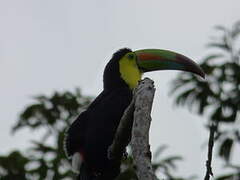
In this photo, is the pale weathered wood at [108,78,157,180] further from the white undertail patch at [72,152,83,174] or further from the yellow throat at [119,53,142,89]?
the yellow throat at [119,53,142,89]

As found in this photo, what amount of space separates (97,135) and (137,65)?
153 cm

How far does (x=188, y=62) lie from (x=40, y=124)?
5.22 meters

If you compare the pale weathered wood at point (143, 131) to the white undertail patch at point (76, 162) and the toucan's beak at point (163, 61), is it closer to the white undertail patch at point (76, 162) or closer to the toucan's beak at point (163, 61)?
the white undertail patch at point (76, 162)

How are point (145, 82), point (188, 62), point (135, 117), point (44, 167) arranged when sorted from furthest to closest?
point (44, 167), point (188, 62), point (145, 82), point (135, 117)

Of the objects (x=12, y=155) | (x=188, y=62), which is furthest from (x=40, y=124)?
(x=188, y=62)

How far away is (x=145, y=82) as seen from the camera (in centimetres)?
484

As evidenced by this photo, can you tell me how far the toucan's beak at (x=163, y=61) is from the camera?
7441mm

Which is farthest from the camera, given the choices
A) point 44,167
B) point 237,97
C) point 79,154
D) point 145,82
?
point 237,97

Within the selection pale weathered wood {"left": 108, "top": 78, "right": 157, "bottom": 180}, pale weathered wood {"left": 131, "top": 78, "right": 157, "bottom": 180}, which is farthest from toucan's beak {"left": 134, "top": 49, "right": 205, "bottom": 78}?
pale weathered wood {"left": 131, "top": 78, "right": 157, "bottom": 180}

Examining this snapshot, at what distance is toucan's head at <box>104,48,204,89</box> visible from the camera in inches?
293

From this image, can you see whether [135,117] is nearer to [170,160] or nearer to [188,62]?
[188,62]

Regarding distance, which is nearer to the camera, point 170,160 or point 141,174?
point 141,174

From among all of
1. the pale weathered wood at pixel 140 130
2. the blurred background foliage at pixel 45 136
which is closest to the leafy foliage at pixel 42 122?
the blurred background foliage at pixel 45 136

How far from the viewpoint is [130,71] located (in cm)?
757
